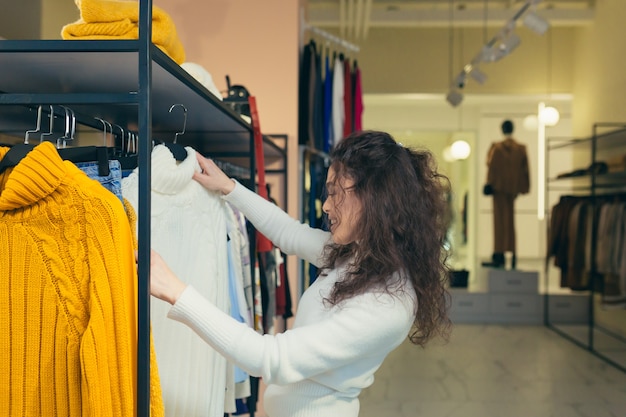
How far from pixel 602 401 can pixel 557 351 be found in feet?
5.32

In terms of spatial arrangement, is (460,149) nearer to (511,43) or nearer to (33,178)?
(511,43)

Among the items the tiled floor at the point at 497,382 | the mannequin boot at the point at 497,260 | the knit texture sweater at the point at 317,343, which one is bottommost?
the tiled floor at the point at 497,382

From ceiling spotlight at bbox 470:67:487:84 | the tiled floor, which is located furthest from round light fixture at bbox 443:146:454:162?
the tiled floor

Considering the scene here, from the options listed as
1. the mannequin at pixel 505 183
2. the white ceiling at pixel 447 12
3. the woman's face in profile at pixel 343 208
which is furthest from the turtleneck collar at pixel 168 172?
the mannequin at pixel 505 183

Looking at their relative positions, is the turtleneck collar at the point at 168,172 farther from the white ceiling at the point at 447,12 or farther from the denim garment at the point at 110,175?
the white ceiling at the point at 447,12

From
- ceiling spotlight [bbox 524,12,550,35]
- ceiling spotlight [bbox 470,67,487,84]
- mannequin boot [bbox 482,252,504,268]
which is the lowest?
mannequin boot [bbox 482,252,504,268]

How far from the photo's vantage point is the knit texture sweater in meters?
1.33

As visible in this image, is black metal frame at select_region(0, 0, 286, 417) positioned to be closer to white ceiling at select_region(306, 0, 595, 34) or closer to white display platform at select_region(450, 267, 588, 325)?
white ceiling at select_region(306, 0, 595, 34)

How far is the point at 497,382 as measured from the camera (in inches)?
180

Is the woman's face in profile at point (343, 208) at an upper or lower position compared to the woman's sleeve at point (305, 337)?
Result: upper

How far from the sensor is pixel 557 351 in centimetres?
575

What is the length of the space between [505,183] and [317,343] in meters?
6.80

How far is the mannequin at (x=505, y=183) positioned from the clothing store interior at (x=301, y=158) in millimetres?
24

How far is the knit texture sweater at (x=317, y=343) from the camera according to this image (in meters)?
1.33
